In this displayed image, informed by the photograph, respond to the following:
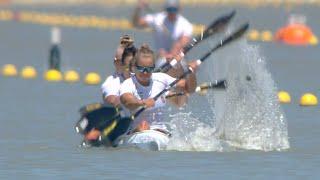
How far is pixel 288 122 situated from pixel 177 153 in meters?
5.59

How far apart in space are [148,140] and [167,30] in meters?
8.57

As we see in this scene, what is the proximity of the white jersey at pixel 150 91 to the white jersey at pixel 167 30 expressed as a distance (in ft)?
25.5

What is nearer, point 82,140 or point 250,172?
point 250,172

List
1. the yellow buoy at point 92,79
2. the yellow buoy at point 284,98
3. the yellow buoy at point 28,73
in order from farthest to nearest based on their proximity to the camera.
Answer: the yellow buoy at point 28,73, the yellow buoy at point 92,79, the yellow buoy at point 284,98

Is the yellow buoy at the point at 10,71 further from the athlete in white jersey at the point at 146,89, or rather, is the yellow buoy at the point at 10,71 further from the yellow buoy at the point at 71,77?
the athlete in white jersey at the point at 146,89

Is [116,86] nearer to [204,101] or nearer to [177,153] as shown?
[177,153]

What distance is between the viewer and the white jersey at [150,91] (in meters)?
20.3

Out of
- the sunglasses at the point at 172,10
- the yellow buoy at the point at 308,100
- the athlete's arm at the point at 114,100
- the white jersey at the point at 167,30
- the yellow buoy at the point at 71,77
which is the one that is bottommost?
the athlete's arm at the point at 114,100

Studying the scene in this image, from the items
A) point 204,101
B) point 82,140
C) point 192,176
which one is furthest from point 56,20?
point 192,176

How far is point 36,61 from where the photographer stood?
44.0 metres

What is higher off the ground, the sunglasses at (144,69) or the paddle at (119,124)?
the sunglasses at (144,69)

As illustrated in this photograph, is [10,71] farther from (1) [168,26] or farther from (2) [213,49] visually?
(2) [213,49]

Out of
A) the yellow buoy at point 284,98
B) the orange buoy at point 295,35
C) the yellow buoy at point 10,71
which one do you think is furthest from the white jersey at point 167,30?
the orange buoy at point 295,35

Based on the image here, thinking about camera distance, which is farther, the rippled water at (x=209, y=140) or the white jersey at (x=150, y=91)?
the white jersey at (x=150, y=91)
